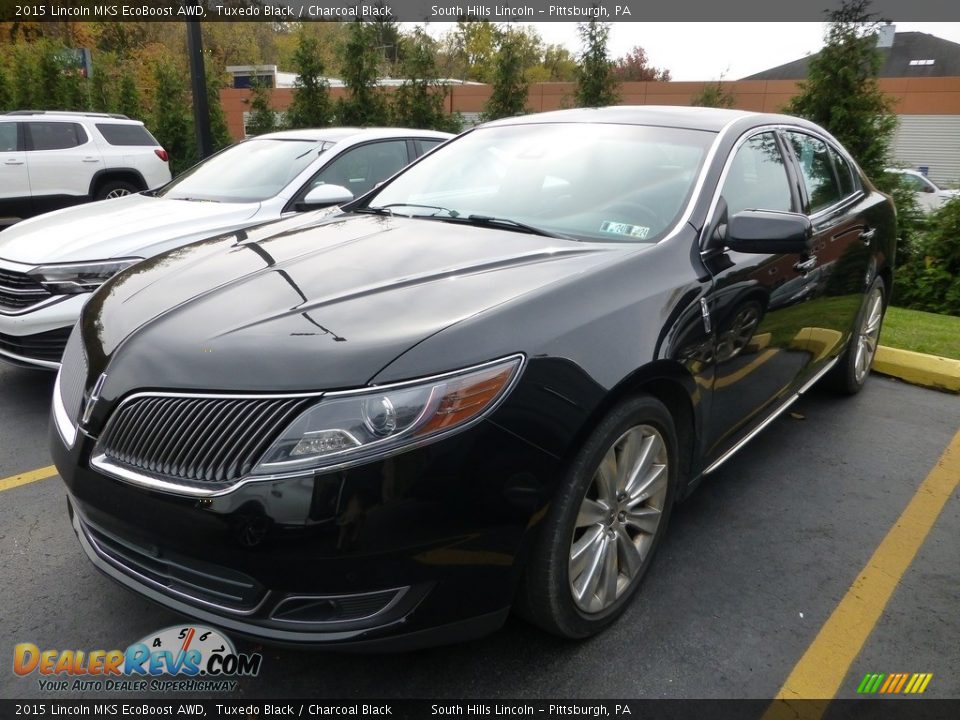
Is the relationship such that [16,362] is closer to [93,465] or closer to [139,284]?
[139,284]

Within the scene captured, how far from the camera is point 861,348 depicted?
467 cm

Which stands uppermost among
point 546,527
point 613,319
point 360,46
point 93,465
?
point 360,46

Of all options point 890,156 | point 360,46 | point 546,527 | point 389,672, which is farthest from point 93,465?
point 360,46

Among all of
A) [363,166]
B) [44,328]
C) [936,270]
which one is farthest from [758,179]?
[936,270]

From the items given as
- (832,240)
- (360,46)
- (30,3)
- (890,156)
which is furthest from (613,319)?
(30,3)

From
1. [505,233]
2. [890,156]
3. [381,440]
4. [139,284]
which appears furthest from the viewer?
[890,156]

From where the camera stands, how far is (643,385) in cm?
236

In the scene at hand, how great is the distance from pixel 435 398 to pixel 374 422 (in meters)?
0.16

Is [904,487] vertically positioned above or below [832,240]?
below

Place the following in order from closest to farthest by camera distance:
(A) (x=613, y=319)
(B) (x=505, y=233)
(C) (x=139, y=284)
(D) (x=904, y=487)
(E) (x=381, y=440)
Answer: (E) (x=381, y=440) < (A) (x=613, y=319) < (C) (x=139, y=284) < (B) (x=505, y=233) < (D) (x=904, y=487)

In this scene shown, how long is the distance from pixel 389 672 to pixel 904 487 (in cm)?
273

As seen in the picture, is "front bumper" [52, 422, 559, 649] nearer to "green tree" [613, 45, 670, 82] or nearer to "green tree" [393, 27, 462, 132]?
"green tree" [393, 27, 462, 132]

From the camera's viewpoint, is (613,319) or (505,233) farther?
(505,233)

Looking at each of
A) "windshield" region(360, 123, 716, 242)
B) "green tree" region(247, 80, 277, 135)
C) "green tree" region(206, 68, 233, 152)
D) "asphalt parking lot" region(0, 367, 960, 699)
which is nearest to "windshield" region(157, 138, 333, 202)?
"windshield" region(360, 123, 716, 242)
